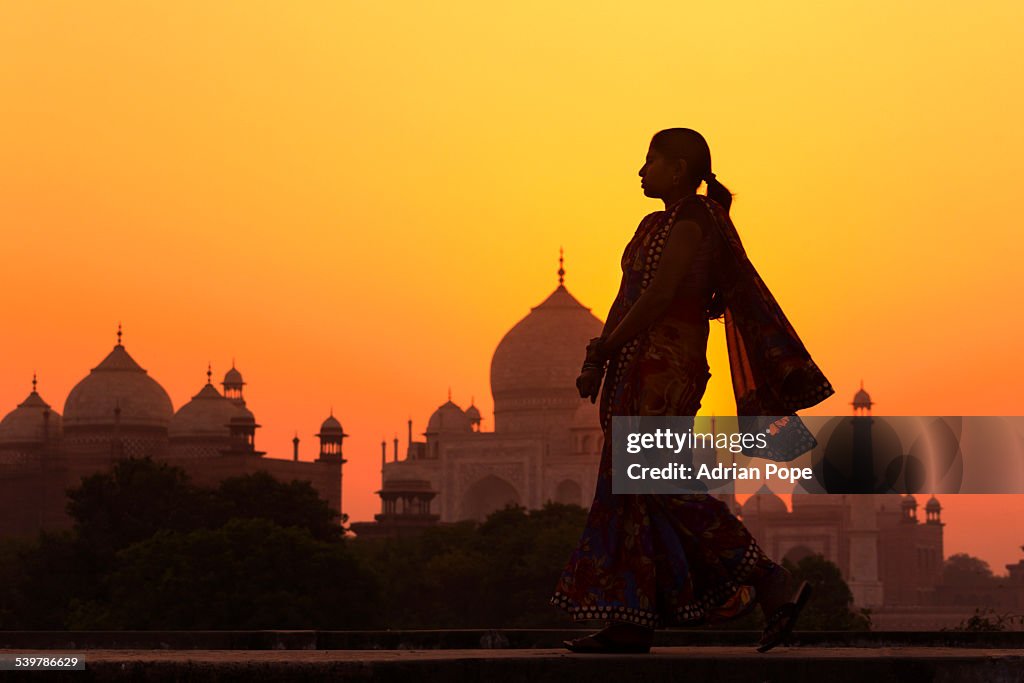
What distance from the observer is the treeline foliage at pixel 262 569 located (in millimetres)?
31000

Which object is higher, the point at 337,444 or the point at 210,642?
the point at 337,444

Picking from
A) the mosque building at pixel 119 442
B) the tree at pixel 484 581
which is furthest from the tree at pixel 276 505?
the mosque building at pixel 119 442

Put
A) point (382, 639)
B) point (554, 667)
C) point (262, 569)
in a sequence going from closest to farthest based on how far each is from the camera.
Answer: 1. point (554, 667)
2. point (382, 639)
3. point (262, 569)

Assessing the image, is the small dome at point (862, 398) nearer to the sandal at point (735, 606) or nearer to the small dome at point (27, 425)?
the small dome at point (27, 425)

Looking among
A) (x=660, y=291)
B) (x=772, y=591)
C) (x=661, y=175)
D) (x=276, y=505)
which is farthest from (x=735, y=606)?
(x=276, y=505)

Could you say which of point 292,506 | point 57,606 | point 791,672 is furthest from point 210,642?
point 292,506

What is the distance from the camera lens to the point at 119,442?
63.8 metres

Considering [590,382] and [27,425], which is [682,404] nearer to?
[590,382]

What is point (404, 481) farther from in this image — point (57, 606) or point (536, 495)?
point (57, 606)

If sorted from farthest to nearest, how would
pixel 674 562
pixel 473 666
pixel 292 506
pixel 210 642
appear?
pixel 292 506
pixel 210 642
pixel 674 562
pixel 473 666

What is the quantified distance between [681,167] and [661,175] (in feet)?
0.22

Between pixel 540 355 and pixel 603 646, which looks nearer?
pixel 603 646

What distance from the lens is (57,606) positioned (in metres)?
35.4

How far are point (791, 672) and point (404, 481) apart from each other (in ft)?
207
